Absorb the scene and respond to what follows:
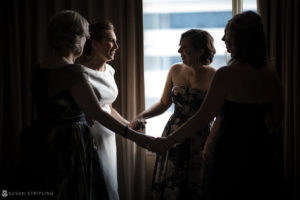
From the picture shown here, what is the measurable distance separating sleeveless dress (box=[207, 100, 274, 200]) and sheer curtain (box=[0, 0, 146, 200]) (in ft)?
4.65

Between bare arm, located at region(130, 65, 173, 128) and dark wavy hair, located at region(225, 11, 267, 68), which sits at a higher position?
dark wavy hair, located at region(225, 11, 267, 68)

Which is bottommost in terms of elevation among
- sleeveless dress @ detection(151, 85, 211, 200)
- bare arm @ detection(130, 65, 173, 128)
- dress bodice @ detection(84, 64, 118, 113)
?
sleeveless dress @ detection(151, 85, 211, 200)

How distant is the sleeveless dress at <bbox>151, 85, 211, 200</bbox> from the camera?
6.81ft

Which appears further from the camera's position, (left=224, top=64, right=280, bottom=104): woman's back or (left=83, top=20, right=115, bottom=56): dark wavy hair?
(left=83, top=20, right=115, bottom=56): dark wavy hair

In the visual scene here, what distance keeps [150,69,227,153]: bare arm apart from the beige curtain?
121 cm

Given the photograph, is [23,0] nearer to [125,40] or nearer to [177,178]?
[125,40]

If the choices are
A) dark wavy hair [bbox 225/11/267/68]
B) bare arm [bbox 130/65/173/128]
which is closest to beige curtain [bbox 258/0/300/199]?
bare arm [bbox 130/65/173/128]

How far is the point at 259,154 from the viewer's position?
1.63 metres

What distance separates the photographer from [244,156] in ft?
5.32

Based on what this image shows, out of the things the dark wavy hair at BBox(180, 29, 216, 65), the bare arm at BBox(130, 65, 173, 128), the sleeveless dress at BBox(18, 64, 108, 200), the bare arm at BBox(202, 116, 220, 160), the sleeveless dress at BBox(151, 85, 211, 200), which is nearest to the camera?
the sleeveless dress at BBox(18, 64, 108, 200)

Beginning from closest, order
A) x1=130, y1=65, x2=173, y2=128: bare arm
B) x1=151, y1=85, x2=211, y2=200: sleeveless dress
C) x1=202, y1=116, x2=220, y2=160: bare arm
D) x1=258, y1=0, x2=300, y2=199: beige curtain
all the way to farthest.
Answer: x1=202, y1=116, x2=220, y2=160: bare arm < x1=151, y1=85, x2=211, y2=200: sleeveless dress < x1=130, y1=65, x2=173, y2=128: bare arm < x1=258, y1=0, x2=300, y2=199: beige curtain

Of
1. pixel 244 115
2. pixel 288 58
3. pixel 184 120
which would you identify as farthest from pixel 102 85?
pixel 288 58

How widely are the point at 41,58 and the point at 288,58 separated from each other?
88.5 inches

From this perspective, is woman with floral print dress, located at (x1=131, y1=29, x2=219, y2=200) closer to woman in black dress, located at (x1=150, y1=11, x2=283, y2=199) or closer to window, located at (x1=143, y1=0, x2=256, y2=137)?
woman in black dress, located at (x1=150, y1=11, x2=283, y2=199)
